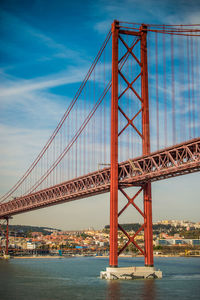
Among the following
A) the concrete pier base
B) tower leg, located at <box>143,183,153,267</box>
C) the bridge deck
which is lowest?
the concrete pier base

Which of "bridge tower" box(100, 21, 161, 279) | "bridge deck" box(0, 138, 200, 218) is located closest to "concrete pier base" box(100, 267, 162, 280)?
"bridge tower" box(100, 21, 161, 279)

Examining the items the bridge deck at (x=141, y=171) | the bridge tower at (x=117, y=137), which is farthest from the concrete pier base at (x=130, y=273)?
the bridge deck at (x=141, y=171)

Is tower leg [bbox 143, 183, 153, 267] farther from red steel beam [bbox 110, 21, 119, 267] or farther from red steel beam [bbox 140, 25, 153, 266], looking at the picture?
red steel beam [bbox 110, 21, 119, 267]

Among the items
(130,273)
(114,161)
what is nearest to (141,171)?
(114,161)

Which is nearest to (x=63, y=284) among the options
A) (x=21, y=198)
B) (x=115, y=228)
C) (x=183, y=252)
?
(x=115, y=228)

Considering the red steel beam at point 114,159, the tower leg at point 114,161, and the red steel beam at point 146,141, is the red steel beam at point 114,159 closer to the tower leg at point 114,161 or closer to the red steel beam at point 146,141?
the tower leg at point 114,161

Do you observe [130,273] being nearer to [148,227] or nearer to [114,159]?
[148,227]

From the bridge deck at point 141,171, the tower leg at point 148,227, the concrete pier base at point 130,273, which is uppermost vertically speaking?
the bridge deck at point 141,171

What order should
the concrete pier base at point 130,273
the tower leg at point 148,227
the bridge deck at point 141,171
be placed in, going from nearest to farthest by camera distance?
the bridge deck at point 141,171 → the concrete pier base at point 130,273 → the tower leg at point 148,227
